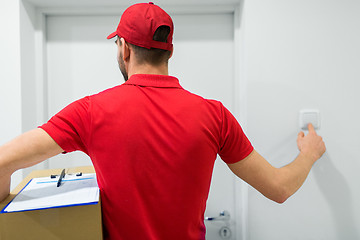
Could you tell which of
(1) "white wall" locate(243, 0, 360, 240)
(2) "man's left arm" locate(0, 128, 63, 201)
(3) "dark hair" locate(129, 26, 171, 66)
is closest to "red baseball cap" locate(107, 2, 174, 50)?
(3) "dark hair" locate(129, 26, 171, 66)

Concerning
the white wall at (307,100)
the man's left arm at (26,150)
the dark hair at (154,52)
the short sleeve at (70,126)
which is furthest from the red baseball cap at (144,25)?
the white wall at (307,100)

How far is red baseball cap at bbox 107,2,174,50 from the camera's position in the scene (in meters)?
0.70

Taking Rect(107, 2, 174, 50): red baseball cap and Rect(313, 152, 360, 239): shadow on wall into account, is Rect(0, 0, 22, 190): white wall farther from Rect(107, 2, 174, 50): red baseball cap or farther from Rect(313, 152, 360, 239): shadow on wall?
Rect(313, 152, 360, 239): shadow on wall

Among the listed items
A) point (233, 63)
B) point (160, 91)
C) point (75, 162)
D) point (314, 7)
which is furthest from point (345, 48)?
point (75, 162)

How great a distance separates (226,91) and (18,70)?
1.05 meters

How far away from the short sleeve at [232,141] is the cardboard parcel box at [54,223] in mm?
382

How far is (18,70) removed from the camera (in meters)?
1.26

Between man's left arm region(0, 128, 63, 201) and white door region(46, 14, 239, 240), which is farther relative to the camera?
white door region(46, 14, 239, 240)

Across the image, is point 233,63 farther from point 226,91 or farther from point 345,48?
point 345,48

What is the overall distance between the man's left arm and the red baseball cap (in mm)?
334

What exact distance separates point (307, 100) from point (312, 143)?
215 mm

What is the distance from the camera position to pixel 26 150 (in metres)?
0.61

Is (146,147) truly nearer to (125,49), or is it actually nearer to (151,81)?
(151,81)

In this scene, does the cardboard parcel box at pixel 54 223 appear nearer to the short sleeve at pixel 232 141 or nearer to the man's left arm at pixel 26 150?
the man's left arm at pixel 26 150
